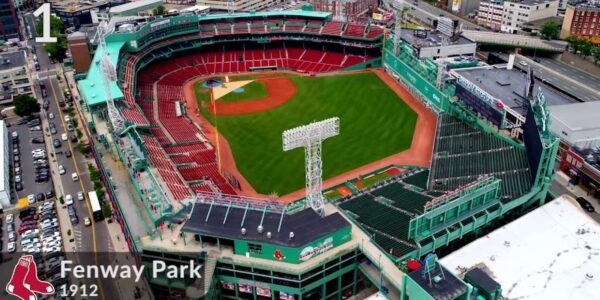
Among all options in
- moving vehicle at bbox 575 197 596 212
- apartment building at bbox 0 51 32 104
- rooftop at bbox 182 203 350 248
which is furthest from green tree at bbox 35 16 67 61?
moving vehicle at bbox 575 197 596 212

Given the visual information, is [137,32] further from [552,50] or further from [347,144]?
[552,50]

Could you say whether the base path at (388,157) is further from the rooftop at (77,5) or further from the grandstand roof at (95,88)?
the rooftop at (77,5)

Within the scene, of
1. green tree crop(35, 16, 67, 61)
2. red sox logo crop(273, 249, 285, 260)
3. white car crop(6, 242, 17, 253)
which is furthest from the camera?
green tree crop(35, 16, 67, 61)

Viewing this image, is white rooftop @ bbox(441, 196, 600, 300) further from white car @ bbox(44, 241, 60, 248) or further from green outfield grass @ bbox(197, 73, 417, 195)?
white car @ bbox(44, 241, 60, 248)

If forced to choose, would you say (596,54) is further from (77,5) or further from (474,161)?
(77,5)

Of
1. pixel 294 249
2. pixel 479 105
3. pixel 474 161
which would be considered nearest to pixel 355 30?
pixel 479 105

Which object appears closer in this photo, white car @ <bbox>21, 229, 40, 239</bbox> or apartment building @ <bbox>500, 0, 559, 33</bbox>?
white car @ <bbox>21, 229, 40, 239</bbox>

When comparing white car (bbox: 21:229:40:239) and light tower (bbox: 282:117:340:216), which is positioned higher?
light tower (bbox: 282:117:340:216)

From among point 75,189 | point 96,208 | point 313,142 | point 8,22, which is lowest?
point 75,189
